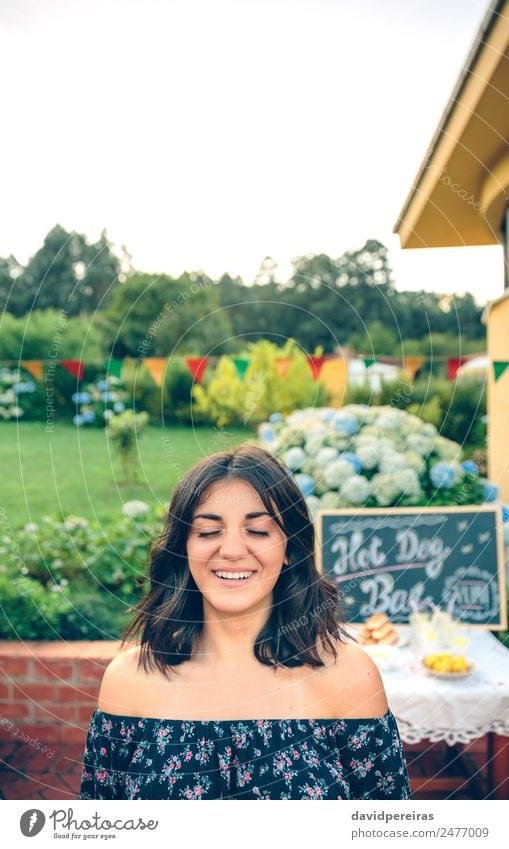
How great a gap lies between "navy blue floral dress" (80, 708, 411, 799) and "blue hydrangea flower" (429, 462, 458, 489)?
22.5 inches

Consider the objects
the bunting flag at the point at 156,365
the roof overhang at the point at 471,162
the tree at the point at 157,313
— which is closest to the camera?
the roof overhang at the point at 471,162

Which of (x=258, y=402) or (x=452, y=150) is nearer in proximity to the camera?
(x=452, y=150)

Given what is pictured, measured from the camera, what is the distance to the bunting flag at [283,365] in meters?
1.29

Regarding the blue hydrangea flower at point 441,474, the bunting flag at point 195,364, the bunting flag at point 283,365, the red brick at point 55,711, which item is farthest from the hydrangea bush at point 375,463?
the red brick at point 55,711

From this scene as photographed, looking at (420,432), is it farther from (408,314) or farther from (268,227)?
(268,227)

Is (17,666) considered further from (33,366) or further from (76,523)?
(33,366)

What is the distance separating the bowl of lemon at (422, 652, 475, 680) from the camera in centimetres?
103

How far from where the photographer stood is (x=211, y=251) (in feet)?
2.83

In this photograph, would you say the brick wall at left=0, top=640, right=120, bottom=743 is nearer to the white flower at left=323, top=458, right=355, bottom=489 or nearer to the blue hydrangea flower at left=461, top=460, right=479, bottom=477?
the white flower at left=323, top=458, right=355, bottom=489

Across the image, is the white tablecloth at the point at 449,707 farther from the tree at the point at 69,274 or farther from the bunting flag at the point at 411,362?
the tree at the point at 69,274

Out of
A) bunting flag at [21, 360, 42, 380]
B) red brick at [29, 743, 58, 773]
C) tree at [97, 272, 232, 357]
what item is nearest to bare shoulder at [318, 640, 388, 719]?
tree at [97, 272, 232, 357]

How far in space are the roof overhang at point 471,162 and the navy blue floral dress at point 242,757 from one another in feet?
1.83
